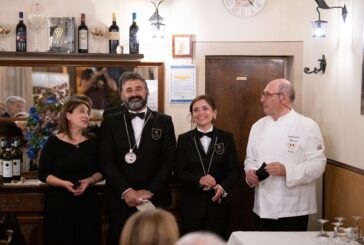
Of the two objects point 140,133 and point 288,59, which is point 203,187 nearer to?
point 140,133

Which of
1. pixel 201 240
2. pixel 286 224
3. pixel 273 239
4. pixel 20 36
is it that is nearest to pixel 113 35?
pixel 20 36

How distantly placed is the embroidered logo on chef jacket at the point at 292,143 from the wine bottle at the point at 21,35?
2312mm

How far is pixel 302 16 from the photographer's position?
4.89m

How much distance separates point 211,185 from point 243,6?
5.96ft

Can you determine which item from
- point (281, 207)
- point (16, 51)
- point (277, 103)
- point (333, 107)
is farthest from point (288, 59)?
point (16, 51)

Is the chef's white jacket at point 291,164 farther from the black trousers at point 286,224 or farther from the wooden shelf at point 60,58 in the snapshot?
the wooden shelf at point 60,58

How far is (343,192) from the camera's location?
4.01 metres

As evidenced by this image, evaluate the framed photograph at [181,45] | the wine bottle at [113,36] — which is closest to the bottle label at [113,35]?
the wine bottle at [113,36]

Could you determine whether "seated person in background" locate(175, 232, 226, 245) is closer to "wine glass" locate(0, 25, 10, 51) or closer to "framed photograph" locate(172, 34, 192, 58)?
"framed photograph" locate(172, 34, 192, 58)

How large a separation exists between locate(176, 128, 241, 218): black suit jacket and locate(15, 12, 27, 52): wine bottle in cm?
165

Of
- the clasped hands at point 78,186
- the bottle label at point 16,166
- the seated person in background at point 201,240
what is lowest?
the clasped hands at point 78,186

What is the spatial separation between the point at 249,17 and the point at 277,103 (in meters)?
1.26

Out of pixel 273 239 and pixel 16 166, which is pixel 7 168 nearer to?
pixel 16 166

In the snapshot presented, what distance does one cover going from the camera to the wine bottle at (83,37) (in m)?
4.70
